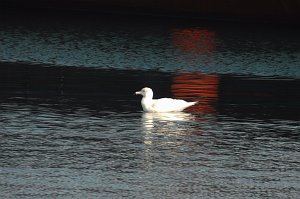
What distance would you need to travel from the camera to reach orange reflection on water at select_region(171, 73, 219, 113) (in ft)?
96.2

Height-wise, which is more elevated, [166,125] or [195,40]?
[195,40]

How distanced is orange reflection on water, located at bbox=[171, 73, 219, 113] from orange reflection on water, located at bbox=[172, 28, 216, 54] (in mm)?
10431

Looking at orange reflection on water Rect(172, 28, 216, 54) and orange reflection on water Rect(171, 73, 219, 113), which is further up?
orange reflection on water Rect(172, 28, 216, 54)

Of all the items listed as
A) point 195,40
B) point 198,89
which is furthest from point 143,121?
point 195,40

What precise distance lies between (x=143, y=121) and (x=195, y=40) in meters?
27.6

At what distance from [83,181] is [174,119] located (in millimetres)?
8010

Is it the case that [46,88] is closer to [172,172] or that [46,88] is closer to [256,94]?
[256,94]

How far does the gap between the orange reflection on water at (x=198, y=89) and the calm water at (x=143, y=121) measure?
4cm

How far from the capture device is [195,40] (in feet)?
174

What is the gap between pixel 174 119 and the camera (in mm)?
26469

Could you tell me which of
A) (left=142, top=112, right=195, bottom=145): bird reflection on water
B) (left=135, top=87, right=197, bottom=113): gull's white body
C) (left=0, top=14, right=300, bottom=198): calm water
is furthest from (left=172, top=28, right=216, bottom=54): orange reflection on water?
(left=142, top=112, right=195, bottom=145): bird reflection on water

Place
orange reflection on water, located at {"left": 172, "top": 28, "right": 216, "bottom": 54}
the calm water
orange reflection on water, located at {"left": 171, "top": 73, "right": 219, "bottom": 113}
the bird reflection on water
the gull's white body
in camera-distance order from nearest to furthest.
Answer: the calm water
the bird reflection on water
the gull's white body
orange reflection on water, located at {"left": 171, "top": 73, "right": 219, "bottom": 113}
orange reflection on water, located at {"left": 172, "top": 28, "right": 216, "bottom": 54}

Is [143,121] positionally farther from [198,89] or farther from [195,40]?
[195,40]

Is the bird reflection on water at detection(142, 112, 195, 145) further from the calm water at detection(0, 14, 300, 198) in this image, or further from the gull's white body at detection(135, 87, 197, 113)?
the gull's white body at detection(135, 87, 197, 113)
